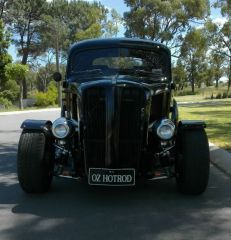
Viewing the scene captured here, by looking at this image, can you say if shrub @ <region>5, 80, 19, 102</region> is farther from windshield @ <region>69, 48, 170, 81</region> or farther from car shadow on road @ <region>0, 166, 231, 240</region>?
car shadow on road @ <region>0, 166, 231, 240</region>

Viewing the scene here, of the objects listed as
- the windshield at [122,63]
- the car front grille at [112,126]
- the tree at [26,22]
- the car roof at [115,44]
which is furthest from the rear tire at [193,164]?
the tree at [26,22]

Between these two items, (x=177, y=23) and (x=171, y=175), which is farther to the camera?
(x=177, y=23)

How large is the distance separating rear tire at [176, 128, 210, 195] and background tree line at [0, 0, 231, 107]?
21.5m

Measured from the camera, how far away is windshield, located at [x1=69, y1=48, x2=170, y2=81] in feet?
27.4

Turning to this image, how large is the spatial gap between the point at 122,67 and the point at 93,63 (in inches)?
21.3

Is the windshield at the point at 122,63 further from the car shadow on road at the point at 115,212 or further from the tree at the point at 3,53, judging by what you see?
the tree at the point at 3,53

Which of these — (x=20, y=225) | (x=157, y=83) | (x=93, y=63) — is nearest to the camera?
(x=20, y=225)

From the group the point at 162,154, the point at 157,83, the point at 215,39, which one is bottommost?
the point at 162,154

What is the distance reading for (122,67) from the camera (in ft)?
27.6

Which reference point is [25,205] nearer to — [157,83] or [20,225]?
[20,225]

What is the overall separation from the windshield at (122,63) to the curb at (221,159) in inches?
85.1

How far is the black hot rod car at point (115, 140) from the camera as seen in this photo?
675cm

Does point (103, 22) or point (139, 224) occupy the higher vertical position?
point (103, 22)

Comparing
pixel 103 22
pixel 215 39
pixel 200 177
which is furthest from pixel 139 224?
pixel 103 22
